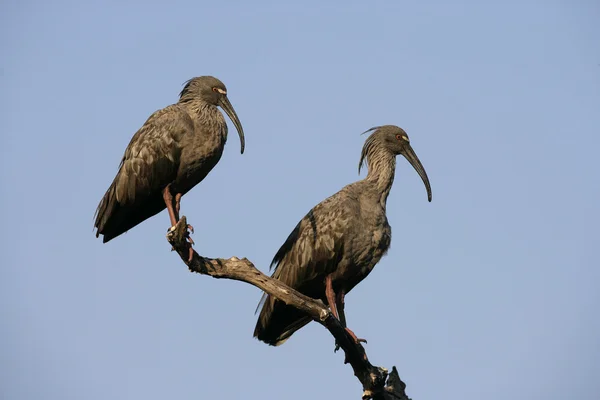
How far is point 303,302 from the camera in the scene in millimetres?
10352

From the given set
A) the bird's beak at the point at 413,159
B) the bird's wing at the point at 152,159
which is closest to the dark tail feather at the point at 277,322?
the bird's wing at the point at 152,159

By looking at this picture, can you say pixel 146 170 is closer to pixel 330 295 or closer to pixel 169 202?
pixel 169 202

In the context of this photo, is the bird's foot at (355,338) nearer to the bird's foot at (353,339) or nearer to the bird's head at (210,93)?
the bird's foot at (353,339)

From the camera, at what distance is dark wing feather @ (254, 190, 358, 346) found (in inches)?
480

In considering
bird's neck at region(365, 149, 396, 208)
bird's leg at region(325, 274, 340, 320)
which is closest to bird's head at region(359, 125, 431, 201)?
bird's neck at region(365, 149, 396, 208)

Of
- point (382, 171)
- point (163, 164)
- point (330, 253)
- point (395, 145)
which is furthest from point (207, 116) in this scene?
point (395, 145)

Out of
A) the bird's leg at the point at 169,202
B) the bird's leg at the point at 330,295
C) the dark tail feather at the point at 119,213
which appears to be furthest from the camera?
the dark tail feather at the point at 119,213

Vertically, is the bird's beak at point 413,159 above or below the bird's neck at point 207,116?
above

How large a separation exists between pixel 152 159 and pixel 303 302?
326 centimetres

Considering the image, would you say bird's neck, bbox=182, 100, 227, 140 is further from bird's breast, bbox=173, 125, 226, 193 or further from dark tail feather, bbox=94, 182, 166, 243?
dark tail feather, bbox=94, 182, 166, 243

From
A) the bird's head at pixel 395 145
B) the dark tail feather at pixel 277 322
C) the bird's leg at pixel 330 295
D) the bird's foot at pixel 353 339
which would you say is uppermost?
the bird's head at pixel 395 145

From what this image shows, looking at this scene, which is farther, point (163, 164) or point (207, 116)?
point (207, 116)

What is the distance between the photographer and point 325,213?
1252cm

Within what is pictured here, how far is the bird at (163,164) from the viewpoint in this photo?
39.5 feet
